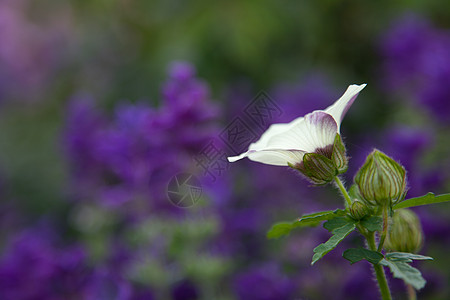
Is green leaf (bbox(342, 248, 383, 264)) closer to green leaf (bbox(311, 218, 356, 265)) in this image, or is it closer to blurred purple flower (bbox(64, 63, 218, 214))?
green leaf (bbox(311, 218, 356, 265))

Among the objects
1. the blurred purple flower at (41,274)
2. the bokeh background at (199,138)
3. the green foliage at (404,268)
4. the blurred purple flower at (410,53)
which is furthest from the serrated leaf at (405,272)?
the blurred purple flower at (410,53)

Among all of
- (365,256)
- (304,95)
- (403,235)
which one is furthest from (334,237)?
(304,95)


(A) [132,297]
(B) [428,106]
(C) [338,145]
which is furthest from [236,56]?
(C) [338,145]

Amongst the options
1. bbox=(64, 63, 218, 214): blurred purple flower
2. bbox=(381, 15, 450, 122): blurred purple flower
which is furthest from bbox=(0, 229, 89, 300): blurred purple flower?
bbox=(381, 15, 450, 122): blurred purple flower

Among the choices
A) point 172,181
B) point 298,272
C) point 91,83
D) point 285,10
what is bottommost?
point 298,272

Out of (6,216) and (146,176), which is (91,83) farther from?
(146,176)

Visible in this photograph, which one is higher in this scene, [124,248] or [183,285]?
[124,248]
